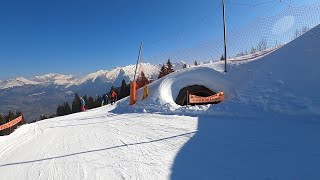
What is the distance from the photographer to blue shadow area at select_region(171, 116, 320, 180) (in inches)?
197

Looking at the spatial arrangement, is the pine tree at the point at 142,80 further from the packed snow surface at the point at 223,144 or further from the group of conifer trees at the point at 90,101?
the group of conifer trees at the point at 90,101

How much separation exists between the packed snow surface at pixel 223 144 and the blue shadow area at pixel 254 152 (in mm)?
17

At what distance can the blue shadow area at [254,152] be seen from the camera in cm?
500

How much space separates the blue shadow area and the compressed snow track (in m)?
0.49

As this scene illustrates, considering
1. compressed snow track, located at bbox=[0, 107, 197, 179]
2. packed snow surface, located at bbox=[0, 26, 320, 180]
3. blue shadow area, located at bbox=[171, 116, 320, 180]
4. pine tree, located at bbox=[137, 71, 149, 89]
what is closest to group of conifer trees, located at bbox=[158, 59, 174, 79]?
pine tree, located at bbox=[137, 71, 149, 89]

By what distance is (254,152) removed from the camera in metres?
6.09

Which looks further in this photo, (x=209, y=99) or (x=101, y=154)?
(x=209, y=99)

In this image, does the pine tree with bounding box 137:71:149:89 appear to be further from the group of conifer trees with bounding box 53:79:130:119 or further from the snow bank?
the group of conifer trees with bounding box 53:79:130:119

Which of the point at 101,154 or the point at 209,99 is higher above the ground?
the point at 209,99

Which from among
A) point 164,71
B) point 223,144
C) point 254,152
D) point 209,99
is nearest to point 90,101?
point 164,71

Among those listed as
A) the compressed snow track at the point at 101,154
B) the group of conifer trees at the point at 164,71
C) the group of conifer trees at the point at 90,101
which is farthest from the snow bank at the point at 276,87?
the group of conifer trees at the point at 90,101

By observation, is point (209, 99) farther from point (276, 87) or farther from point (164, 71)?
point (164, 71)

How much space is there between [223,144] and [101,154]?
3344 mm

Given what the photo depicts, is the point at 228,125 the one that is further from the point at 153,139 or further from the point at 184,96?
the point at 184,96
